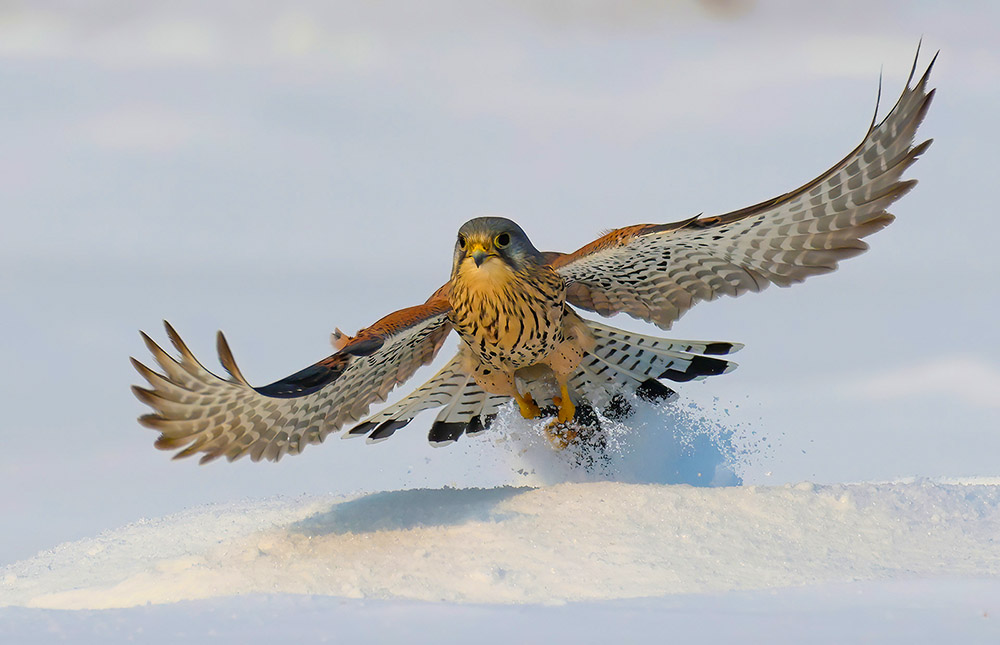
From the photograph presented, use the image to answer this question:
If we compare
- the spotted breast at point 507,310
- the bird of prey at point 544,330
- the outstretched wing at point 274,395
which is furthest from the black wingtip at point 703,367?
the outstretched wing at point 274,395

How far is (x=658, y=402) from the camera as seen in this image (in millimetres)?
6895

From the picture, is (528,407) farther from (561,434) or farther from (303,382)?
(303,382)

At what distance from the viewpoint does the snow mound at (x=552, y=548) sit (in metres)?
4.83

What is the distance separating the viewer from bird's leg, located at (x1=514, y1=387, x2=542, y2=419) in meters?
6.63

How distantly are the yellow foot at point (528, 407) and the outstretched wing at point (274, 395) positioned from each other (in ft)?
2.89

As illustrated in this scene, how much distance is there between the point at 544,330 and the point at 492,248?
69cm

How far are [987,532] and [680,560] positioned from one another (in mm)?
1983

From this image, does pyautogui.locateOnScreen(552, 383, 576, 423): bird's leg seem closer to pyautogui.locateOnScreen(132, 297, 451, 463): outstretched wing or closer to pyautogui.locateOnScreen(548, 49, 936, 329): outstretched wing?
pyautogui.locateOnScreen(548, 49, 936, 329): outstretched wing

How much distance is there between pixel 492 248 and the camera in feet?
18.2

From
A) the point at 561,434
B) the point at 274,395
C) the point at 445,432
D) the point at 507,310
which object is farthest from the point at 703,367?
the point at 274,395

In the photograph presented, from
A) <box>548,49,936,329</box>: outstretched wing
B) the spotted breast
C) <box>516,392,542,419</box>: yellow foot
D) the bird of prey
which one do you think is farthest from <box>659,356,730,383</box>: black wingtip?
the spotted breast

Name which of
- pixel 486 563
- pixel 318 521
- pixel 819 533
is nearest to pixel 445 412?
pixel 318 521

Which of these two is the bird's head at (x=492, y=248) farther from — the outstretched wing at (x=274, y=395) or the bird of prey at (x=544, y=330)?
the outstretched wing at (x=274, y=395)

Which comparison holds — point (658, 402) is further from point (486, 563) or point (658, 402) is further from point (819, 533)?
point (486, 563)
